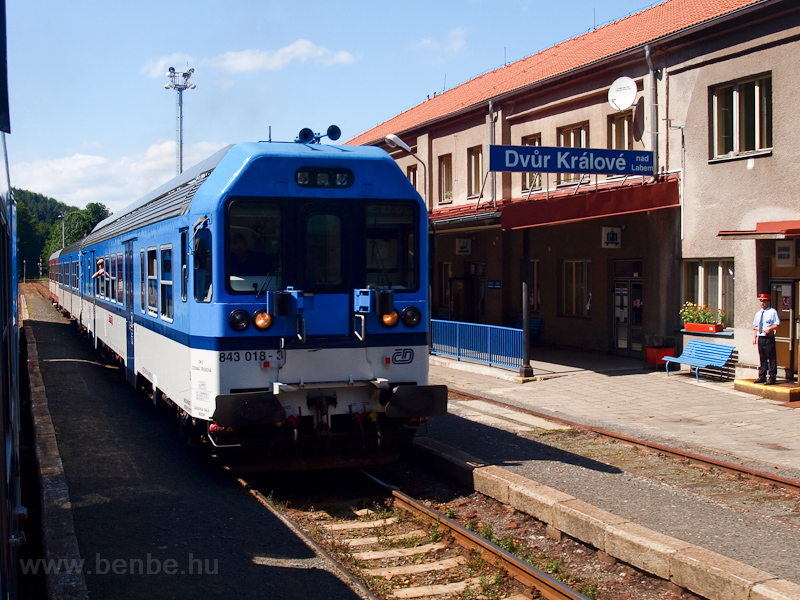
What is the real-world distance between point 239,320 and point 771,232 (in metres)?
9.55

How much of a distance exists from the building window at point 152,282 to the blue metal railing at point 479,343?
8633mm

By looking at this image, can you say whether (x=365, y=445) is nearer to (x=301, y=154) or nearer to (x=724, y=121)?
(x=301, y=154)

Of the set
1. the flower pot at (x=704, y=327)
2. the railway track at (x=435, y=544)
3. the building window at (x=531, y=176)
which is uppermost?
the building window at (x=531, y=176)

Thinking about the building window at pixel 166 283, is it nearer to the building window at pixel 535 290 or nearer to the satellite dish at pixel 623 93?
the satellite dish at pixel 623 93

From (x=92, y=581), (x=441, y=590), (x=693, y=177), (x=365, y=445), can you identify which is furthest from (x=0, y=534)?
(x=693, y=177)

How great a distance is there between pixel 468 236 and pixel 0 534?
22100 mm

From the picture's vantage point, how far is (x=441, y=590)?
5645 millimetres

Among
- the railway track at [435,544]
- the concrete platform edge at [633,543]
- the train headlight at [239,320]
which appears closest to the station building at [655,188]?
the concrete platform edge at [633,543]

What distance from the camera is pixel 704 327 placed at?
1600 cm

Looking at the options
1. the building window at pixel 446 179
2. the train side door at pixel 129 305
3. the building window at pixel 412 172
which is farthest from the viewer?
the building window at pixel 412 172

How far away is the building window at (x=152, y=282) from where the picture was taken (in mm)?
9492

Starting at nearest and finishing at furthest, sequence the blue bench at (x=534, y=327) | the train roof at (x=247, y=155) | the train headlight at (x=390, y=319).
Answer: the train roof at (x=247, y=155), the train headlight at (x=390, y=319), the blue bench at (x=534, y=327)

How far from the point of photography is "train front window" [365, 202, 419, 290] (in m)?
7.80

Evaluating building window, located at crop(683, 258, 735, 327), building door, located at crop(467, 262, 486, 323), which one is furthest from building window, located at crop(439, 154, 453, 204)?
building window, located at crop(683, 258, 735, 327)
